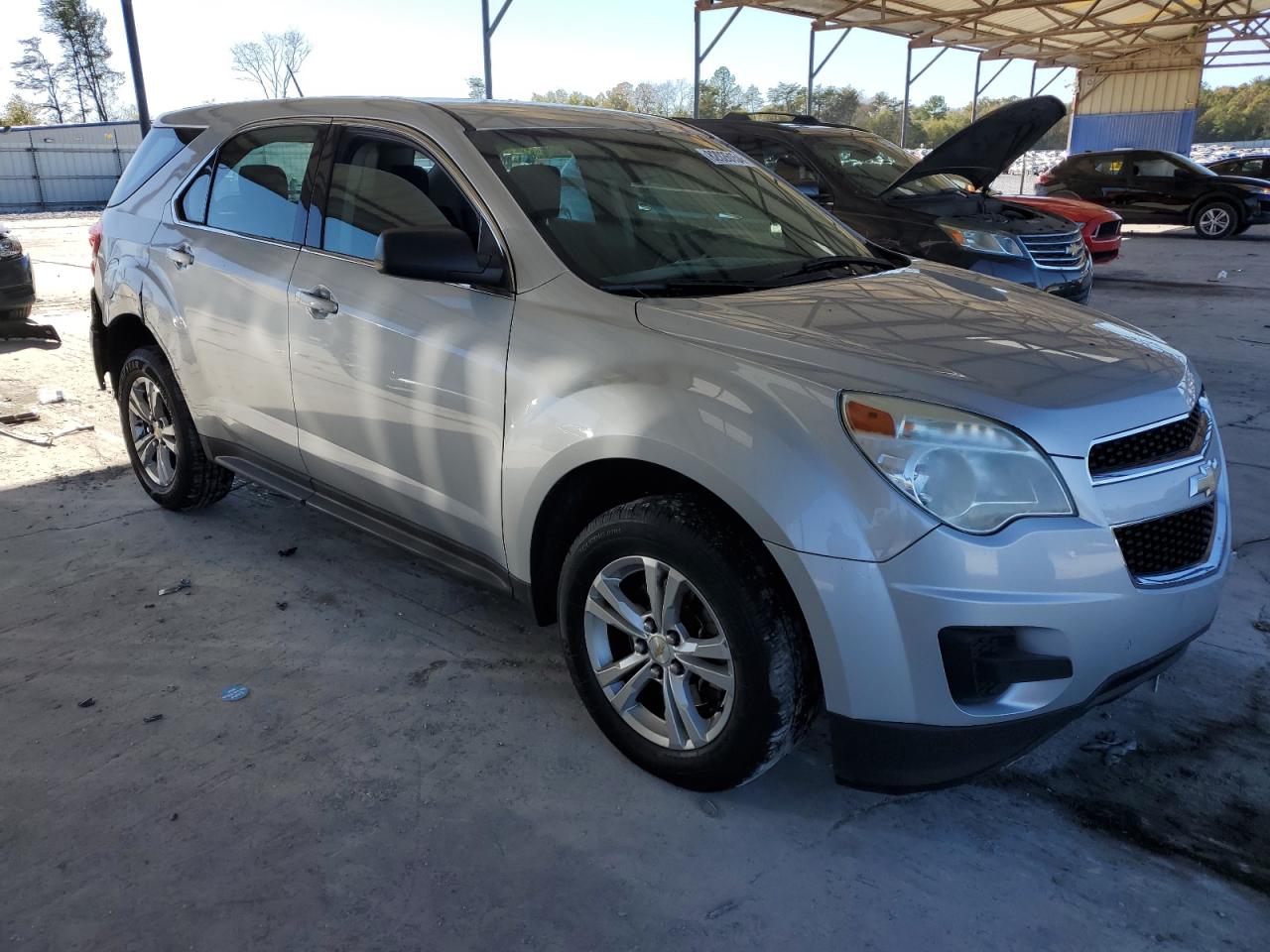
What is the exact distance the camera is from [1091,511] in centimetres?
214

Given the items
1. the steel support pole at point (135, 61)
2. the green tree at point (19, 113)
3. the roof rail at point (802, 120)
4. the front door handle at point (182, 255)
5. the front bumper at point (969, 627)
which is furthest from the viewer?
the green tree at point (19, 113)

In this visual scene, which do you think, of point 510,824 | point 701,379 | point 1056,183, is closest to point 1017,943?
point 510,824

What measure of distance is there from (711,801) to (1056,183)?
18110 millimetres

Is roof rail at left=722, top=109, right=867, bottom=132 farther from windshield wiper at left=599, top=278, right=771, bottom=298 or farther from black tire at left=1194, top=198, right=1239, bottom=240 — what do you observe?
black tire at left=1194, top=198, right=1239, bottom=240

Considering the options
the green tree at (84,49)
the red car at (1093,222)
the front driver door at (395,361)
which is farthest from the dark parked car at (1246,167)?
the green tree at (84,49)

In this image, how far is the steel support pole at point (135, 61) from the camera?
495 inches

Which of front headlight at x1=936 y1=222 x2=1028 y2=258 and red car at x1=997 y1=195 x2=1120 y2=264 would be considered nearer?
front headlight at x1=936 y1=222 x2=1028 y2=258

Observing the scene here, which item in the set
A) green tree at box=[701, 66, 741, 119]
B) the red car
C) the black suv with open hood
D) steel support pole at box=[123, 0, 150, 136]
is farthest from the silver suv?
green tree at box=[701, 66, 741, 119]

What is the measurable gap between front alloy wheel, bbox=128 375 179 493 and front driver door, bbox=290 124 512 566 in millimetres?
1292

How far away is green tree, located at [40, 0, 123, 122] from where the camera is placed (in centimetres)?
7812

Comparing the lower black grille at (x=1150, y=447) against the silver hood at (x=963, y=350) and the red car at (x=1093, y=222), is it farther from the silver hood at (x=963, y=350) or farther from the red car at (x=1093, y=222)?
the red car at (x=1093, y=222)

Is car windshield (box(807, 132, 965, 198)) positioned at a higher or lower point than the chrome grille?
higher

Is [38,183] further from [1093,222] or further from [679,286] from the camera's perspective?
[679,286]

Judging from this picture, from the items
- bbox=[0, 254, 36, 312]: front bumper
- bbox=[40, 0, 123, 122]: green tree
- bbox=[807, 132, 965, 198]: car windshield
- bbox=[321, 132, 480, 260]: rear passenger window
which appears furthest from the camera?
bbox=[40, 0, 123, 122]: green tree
